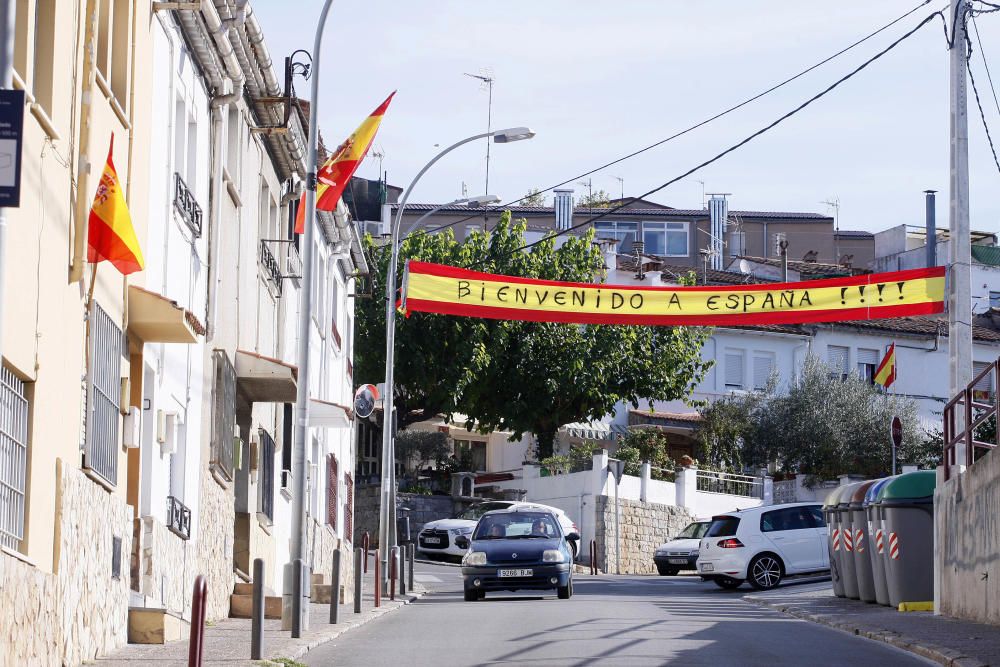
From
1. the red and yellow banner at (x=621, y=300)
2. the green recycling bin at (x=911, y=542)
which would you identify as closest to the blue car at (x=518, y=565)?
the red and yellow banner at (x=621, y=300)

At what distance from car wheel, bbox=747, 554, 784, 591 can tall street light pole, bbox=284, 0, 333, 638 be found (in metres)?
15.0

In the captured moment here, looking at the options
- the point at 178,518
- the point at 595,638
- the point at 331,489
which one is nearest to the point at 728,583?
the point at 331,489

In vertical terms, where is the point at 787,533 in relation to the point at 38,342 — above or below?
below

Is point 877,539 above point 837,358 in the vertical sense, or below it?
below

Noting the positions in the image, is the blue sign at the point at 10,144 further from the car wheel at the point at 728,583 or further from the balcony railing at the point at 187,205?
the car wheel at the point at 728,583

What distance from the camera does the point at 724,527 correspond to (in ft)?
104

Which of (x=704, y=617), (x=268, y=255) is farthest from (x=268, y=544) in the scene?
(x=704, y=617)

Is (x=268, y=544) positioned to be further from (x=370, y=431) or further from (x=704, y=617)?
(x=370, y=431)

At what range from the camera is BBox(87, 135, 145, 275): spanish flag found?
13.5 meters

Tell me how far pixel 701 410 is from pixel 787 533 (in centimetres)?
2986

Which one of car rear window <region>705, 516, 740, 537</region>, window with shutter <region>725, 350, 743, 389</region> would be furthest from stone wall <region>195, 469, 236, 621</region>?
window with shutter <region>725, 350, 743, 389</region>

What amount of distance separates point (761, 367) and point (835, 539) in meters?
41.1

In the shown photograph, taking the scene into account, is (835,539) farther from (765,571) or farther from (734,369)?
(734,369)

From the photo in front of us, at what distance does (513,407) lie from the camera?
5428 centimetres
